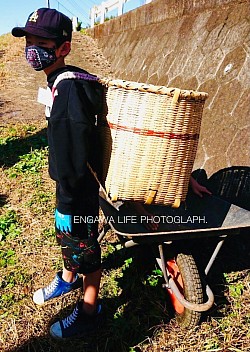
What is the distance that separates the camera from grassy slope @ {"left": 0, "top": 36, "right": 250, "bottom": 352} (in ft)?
7.60

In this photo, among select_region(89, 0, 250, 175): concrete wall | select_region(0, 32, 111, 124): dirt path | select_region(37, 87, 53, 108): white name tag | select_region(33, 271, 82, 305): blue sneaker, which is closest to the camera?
select_region(37, 87, 53, 108): white name tag

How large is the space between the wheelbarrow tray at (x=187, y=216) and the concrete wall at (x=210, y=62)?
2.22ft

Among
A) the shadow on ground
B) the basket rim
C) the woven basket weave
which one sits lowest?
the shadow on ground

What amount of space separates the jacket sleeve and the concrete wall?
176cm

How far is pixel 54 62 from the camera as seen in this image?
199 centimetres

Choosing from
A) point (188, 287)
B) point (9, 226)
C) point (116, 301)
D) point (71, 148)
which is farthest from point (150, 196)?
point (9, 226)

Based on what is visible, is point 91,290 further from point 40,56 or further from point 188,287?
point 40,56

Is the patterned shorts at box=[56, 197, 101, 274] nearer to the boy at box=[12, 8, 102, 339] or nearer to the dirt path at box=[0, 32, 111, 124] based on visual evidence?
the boy at box=[12, 8, 102, 339]

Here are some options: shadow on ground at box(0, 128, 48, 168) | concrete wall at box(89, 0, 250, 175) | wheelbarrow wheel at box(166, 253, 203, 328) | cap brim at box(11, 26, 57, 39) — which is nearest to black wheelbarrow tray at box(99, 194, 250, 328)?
wheelbarrow wheel at box(166, 253, 203, 328)

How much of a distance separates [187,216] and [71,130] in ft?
4.27

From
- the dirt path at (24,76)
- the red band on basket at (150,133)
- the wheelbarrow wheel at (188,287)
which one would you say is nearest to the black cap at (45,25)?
the red band on basket at (150,133)

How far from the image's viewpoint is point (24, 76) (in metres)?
9.39

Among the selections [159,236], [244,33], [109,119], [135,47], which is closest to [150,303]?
[159,236]

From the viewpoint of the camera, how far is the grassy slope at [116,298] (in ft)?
7.60
